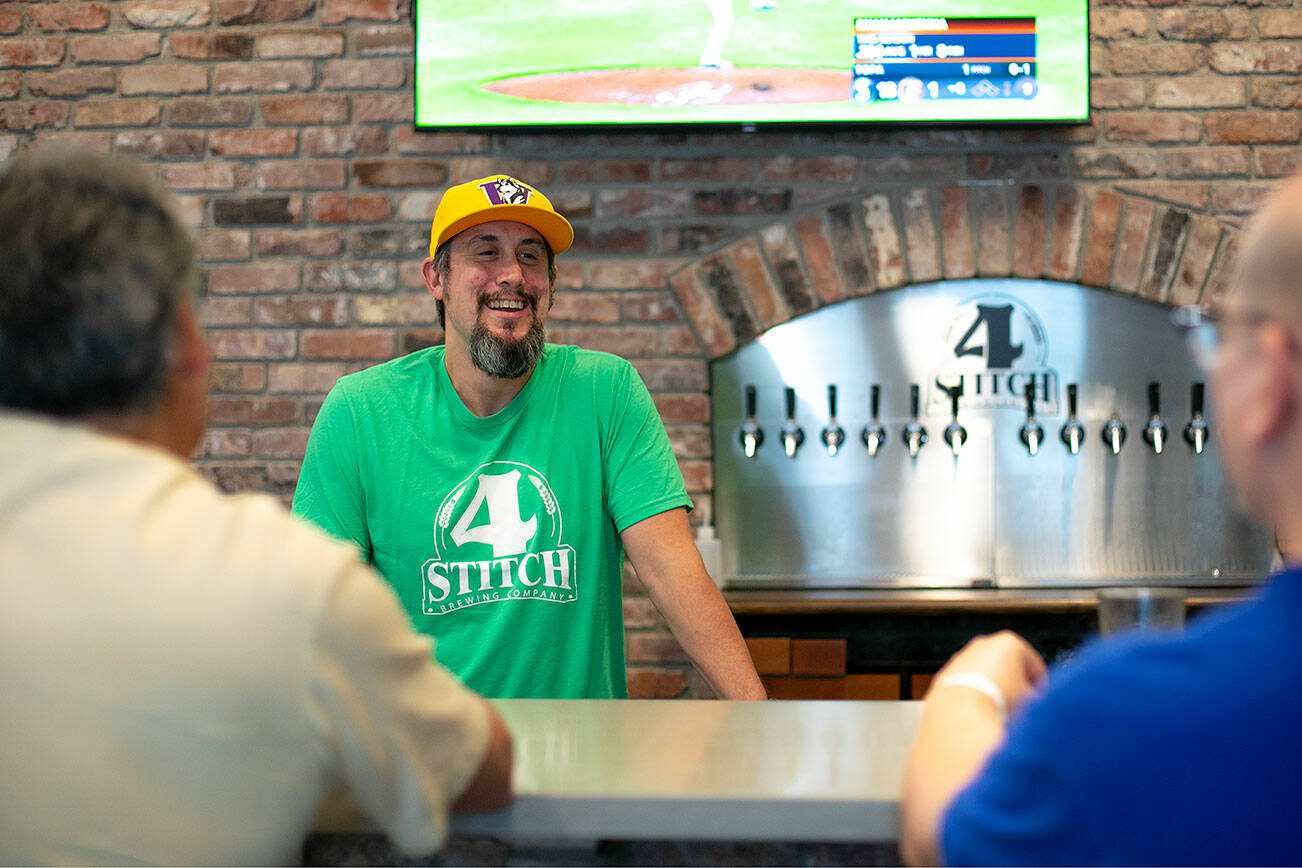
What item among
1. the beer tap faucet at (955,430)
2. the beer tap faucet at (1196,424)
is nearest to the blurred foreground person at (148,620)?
the beer tap faucet at (955,430)

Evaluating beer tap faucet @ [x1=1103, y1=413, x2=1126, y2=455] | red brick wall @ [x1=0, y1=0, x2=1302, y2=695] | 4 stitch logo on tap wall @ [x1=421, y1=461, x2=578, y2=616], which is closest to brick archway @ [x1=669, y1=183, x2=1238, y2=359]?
red brick wall @ [x1=0, y1=0, x2=1302, y2=695]

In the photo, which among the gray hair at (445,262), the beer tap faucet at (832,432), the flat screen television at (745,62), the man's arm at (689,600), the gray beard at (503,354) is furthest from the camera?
the beer tap faucet at (832,432)

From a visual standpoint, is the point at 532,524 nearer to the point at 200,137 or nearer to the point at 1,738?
the point at 1,738

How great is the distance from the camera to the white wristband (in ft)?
3.17

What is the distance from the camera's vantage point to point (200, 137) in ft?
11.0

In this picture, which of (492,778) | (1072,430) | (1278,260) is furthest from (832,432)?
(1278,260)

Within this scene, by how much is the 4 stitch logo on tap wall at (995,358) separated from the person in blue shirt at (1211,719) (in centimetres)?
251

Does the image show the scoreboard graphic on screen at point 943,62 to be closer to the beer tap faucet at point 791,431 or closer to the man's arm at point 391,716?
the beer tap faucet at point 791,431

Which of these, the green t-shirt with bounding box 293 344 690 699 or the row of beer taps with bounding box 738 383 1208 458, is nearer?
the green t-shirt with bounding box 293 344 690 699

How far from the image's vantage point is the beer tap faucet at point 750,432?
126 inches

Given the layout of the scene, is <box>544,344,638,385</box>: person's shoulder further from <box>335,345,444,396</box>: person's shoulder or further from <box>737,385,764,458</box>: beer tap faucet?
<box>737,385,764,458</box>: beer tap faucet

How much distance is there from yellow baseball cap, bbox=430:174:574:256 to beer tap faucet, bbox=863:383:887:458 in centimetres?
138

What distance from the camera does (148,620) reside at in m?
0.78

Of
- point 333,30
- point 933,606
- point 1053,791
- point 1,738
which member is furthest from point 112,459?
point 333,30
